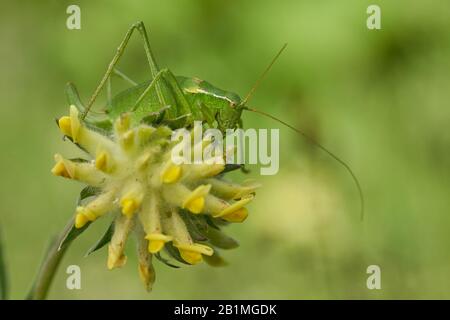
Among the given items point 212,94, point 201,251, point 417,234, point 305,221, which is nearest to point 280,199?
point 305,221

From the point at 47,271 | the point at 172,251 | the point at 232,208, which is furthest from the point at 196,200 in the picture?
the point at 47,271

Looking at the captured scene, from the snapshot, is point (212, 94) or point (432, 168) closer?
point (212, 94)

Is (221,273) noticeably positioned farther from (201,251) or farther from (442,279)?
(201,251)

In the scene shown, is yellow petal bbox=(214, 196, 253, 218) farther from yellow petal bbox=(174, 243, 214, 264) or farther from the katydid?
the katydid

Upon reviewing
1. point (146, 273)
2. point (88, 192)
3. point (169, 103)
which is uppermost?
point (169, 103)

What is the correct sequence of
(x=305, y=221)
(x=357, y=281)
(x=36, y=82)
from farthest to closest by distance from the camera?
(x=36, y=82)
(x=305, y=221)
(x=357, y=281)

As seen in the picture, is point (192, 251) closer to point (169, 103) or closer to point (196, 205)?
point (196, 205)
